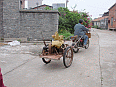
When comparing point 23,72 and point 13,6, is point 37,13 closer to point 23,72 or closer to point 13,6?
point 13,6

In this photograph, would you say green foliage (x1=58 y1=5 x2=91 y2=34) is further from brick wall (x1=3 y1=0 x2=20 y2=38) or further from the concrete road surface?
the concrete road surface

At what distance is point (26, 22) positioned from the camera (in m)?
11.5

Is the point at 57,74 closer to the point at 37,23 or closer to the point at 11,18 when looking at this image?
the point at 37,23

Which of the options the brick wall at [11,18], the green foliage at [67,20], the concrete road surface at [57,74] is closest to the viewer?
the concrete road surface at [57,74]

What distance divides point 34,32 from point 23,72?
7.17 metres

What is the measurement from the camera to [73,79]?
4.14 m

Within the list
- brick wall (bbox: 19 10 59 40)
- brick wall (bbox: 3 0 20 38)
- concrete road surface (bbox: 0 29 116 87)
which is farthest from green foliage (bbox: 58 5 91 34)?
concrete road surface (bbox: 0 29 116 87)

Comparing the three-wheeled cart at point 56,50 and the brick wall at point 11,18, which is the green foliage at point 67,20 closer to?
the brick wall at point 11,18

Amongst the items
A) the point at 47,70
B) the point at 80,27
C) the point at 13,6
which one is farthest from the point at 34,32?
the point at 47,70

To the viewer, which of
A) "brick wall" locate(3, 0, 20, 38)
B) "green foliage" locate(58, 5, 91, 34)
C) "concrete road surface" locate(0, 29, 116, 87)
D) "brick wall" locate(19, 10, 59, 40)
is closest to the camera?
"concrete road surface" locate(0, 29, 116, 87)

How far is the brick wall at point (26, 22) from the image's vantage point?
1130 cm

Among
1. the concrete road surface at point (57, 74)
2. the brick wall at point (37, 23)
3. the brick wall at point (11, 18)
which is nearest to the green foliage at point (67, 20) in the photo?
the brick wall at point (37, 23)

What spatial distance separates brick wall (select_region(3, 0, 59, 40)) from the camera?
1130 cm

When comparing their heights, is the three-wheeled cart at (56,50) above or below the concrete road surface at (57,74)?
above
